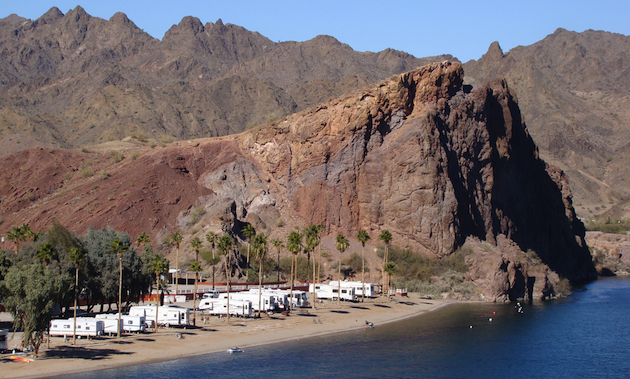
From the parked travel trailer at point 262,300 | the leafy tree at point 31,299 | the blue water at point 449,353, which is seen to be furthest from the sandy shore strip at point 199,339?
the leafy tree at point 31,299

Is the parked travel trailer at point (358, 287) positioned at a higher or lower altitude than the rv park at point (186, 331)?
higher

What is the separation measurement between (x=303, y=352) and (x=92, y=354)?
49.3 ft

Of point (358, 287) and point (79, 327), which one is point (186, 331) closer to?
point (79, 327)

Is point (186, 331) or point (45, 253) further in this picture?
point (186, 331)

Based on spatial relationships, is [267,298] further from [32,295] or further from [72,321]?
[32,295]

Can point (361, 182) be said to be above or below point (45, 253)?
above

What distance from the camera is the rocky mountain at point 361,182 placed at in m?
93.2

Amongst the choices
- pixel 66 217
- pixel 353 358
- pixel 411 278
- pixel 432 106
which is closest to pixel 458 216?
pixel 411 278

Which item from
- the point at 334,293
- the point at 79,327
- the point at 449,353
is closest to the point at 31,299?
the point at 79,327

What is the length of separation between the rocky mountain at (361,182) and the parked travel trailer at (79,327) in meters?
43.5

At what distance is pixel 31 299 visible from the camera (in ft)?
135

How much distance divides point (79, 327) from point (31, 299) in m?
7.96

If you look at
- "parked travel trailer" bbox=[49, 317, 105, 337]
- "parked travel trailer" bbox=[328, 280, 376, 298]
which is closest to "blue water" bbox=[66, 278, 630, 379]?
"parked travel trailer" bbox=[49, 317, 105, 337]

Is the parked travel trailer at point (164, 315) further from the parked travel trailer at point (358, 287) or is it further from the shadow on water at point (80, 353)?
the parked travel trailer at point (358, 287)
